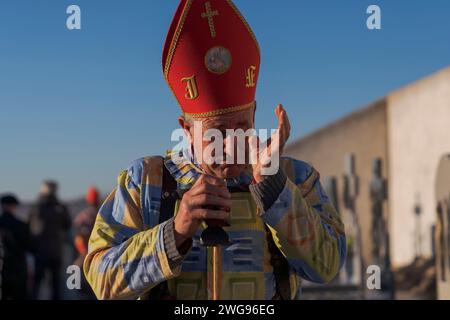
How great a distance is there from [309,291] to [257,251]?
807 cm

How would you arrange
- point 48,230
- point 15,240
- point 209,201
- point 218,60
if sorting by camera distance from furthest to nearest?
point 48,230
point 15,240
point 218,60
point 209,201

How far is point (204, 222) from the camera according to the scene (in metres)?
2.39

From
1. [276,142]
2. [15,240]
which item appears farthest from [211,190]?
[15,240]

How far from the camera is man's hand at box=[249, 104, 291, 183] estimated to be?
2.13m

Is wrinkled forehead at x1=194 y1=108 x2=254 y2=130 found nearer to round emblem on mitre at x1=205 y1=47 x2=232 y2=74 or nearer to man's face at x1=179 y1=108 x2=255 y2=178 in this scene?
man's face at x1=179 y1=108 x2=255 y2=178

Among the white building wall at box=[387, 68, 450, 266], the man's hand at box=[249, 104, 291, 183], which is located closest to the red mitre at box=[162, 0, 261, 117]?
the man's hand at box=[249, 104, 291, 183]

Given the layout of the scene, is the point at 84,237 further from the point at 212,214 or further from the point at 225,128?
the point at 212,214

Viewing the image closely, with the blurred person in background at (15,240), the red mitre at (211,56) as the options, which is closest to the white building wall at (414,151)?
the blurred person in background at (15,240)

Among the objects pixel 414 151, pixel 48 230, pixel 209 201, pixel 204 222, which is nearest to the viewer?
pixel 209 201

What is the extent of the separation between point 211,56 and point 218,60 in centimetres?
2

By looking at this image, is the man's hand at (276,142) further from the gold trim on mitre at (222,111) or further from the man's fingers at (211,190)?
the gold trim on mitre at (222,111)

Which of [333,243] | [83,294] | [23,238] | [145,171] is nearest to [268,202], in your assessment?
[333,243]

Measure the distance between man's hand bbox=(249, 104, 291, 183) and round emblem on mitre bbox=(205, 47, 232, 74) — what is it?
1.29 ft

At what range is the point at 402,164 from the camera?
70.0 ft
